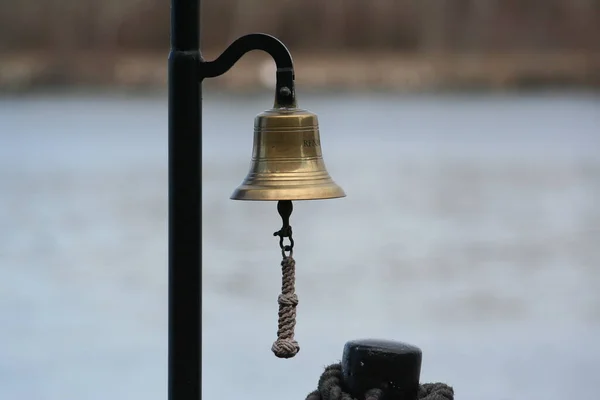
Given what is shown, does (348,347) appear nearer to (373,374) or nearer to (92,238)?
(373,374)

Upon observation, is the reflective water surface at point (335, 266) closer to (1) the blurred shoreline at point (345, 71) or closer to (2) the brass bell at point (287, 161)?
(2) the brass bell at point (287, 161)

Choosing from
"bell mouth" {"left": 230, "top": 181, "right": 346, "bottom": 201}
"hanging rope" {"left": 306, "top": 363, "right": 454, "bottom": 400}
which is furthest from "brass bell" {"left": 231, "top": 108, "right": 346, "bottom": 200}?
"hanging rope" {"left": 306, "top": 363, "right": 454, "bottom": 400}

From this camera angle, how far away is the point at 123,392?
4.63 metres

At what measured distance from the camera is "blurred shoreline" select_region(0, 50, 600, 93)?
27013 mm

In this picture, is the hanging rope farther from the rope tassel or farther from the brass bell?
the brass bell

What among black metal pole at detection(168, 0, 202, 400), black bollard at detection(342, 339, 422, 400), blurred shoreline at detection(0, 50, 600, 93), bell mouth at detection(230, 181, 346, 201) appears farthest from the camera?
blurred shoreline at detection(0, 50, 600, 93)

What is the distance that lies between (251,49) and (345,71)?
26.8m

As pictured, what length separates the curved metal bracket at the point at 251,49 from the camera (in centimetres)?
183

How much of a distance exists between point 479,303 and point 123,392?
91.9 inches

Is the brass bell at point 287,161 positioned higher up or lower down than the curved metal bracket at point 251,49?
lower down

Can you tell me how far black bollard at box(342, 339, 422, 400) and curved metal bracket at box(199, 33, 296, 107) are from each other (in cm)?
47

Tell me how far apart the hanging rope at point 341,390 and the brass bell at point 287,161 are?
0.35m

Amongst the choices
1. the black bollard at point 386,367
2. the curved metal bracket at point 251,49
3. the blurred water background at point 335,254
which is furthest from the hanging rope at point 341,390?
the blurred water background at point 335,254

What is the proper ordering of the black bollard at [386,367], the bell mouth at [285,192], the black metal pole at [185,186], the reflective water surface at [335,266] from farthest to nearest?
1. the reflective water surface at [335,266]
2. the bell mouth at [285,192]
3. the black metal pole at [185,186]
4. the black bollard at [386,367]
